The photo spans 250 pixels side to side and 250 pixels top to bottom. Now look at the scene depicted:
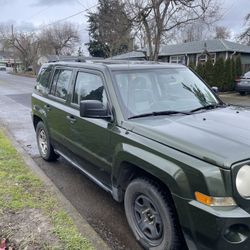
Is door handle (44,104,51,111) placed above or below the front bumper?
above

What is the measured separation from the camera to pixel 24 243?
10.3 ft

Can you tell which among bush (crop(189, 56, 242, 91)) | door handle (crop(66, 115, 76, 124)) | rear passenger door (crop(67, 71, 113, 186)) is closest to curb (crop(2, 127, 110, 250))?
rear passenger door (crop(67, 71, 113, 186))

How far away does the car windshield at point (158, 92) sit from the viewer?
137 inches

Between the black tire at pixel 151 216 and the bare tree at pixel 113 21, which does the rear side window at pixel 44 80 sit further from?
the bare tree at pixel 113 21

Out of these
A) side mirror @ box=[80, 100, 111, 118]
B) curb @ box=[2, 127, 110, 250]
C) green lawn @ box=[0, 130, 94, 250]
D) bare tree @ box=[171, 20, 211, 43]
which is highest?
bare tree @ box=[171, 20, 211, 43]

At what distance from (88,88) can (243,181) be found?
2.33 m

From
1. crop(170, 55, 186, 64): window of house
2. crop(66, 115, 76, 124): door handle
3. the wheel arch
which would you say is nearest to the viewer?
the wheel arch

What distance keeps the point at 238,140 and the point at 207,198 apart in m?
0.58

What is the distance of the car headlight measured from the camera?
7.57ft

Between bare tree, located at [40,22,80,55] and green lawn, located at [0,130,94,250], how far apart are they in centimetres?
5424

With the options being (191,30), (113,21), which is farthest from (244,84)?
(191,30)

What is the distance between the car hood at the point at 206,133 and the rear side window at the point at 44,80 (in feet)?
8.72

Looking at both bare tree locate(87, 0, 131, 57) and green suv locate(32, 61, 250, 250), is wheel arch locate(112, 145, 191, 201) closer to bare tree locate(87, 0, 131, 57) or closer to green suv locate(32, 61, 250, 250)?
green suv locate(32, 61, 250, 250)

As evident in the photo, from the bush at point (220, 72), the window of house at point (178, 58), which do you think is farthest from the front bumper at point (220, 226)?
the window of house at point (178, 58)
